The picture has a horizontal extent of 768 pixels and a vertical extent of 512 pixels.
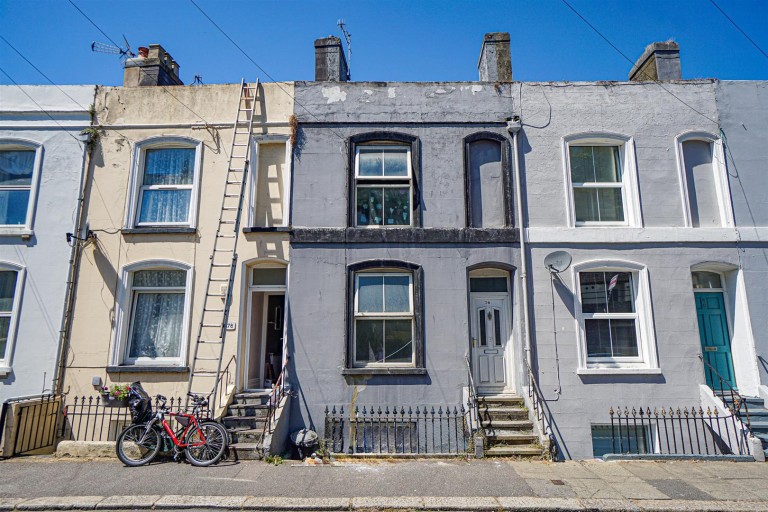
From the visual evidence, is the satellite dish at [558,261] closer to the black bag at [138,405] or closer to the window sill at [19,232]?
the black bag at [138,405]

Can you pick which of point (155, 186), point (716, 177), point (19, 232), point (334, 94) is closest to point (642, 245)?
point (716, 177)

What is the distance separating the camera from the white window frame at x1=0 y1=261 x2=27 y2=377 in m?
10.0

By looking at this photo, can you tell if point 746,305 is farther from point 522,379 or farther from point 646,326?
point 522,379

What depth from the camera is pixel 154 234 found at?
10.5 meters

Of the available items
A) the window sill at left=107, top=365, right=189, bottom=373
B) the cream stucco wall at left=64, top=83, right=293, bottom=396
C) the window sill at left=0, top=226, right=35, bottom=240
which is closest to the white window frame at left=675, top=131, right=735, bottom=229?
the cream stucco wall at left=64, top=83, right=293, bottom=396

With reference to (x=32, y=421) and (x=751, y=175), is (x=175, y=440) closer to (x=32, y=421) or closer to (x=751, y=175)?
(x=32, y=421)

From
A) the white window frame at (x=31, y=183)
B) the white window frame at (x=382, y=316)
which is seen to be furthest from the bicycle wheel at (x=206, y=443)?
the white window frame at (x=31, y=183)

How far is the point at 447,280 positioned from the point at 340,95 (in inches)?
189

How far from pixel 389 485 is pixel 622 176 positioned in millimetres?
8209

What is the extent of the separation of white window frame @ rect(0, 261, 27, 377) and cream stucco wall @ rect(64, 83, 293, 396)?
1.17 meters

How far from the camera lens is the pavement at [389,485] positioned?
630 centimetres

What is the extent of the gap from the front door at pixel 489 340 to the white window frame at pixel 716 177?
4.39 meters

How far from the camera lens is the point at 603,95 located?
11.0 m

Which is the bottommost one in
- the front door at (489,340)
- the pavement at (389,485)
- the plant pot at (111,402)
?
the pavement at (389,485)
